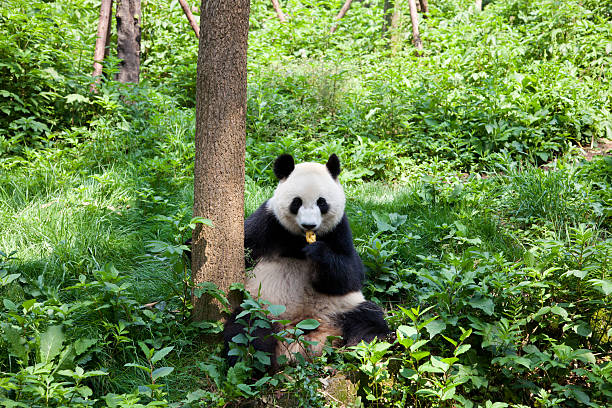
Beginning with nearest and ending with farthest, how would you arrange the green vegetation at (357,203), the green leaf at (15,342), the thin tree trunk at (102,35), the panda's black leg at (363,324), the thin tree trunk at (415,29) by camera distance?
the green leaf at (15,342) < the green vegetation at (357,203) < the panda's black leg at (363,324) < the thin tree trunk at (102,35) < the thin tree trunk at (415,29)

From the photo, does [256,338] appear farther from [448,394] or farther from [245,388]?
[448,394]

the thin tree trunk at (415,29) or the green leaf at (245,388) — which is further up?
the thin tree trunk at (415,29)

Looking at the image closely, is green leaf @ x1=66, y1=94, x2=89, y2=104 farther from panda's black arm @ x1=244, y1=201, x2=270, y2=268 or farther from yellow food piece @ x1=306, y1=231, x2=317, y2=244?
yellow food piece @ x1=306, y1=231, x2=317, y2=244

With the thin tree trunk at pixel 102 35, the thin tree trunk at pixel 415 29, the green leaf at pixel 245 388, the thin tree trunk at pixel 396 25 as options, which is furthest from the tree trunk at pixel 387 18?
the green leaf at pixel 245 388

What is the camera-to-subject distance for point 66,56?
6504 millimetres

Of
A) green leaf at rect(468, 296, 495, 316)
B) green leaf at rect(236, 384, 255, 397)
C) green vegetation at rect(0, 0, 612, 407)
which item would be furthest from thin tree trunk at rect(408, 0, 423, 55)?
green leaf at rect(236, 384, 255, 397)

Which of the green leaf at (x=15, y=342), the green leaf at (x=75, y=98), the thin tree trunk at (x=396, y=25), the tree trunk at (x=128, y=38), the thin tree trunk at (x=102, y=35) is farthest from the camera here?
the thin tree trunk at (x=396, y=25)

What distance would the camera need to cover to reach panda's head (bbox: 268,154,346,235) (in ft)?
10.7

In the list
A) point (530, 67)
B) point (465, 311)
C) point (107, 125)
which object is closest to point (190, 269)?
point (465, 311)

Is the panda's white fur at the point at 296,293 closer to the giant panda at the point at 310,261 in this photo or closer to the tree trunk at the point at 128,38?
the giant panda at the point at 310,261

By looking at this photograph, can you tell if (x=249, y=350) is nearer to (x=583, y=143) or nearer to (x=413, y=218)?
(x=413, y=218)

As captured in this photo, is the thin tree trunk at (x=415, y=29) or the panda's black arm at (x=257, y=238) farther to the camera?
the thin tree trunk at (x=415, y=29)

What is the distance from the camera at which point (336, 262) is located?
3293 mm

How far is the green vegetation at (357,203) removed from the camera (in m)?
2.79
